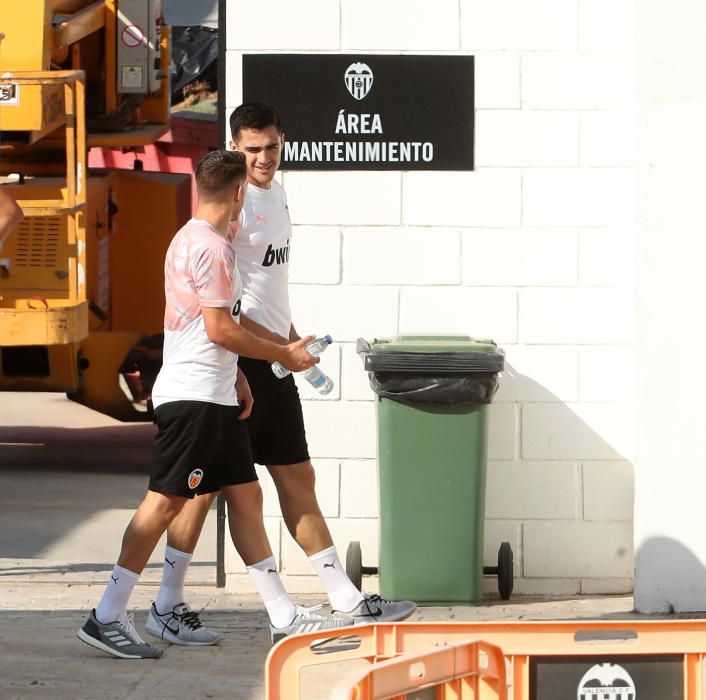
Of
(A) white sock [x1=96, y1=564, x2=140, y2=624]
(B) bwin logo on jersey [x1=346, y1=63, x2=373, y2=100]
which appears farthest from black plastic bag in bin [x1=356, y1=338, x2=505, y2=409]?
(A) white sock [x1=96, y1=564, x2=140, y2=624]

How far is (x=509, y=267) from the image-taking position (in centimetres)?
705

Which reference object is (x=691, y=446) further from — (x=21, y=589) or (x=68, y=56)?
(x=68, y=56)

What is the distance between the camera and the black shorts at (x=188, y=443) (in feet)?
18.1

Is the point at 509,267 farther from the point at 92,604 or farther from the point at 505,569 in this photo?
the point at 92,604

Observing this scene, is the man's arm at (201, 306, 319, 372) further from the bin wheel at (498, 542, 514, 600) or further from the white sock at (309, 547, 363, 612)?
the bin wheel at (498, 542, 514, 600)

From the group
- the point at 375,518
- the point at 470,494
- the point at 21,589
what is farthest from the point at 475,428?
the point at 21,589

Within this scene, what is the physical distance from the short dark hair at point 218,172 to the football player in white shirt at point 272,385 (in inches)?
14.8

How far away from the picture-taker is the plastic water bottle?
19.1ft

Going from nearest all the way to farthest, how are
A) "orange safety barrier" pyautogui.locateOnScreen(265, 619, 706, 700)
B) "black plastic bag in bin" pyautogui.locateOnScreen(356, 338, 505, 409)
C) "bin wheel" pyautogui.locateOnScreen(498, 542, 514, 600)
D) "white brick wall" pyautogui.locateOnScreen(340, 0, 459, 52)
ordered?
"orange safety barrier" pyautogui.locateOnScreen(265, 619, 706, 700) < "black plastic bag in bin" pyautogui.locateOnScreen(356, 338, 505, 409) < "bin wheel" pyautogui.locateOnScreen(498, 542, 514, 600) < "white brick wall" pyautogui.locateOnScreen(340, 0, 459, 52)

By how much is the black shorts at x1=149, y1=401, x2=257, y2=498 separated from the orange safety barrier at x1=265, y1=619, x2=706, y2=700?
1823mm

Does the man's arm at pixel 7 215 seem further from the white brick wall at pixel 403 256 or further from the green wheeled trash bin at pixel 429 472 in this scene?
the white brick wall at pixel 403 256

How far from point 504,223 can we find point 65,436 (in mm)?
6365

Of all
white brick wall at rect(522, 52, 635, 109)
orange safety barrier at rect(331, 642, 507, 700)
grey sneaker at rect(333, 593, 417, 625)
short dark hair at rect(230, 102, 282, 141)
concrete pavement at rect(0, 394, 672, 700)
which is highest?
white brick wall at rect(522, 52, 635, 109)

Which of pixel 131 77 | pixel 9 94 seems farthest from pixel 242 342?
pixel 131 77
